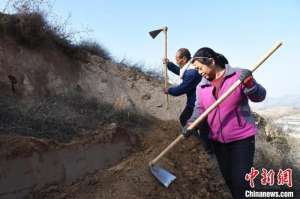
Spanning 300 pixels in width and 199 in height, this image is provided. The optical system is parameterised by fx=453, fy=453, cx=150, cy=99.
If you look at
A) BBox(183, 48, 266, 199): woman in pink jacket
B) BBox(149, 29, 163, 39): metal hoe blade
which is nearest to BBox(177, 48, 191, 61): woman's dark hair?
BBox(149, 29, 163, 39): metal hoe blade

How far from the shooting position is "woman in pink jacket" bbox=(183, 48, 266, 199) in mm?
4078

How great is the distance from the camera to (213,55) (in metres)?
4.32

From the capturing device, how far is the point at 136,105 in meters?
10.5

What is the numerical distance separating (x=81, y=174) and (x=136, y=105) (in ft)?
15.9

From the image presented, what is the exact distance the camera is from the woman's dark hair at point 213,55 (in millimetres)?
4316

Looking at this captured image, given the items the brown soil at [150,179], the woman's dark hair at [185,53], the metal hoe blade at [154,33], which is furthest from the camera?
the metal hoe blade at [154,33]

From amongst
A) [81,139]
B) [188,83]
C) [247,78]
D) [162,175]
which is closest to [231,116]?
[247,78]

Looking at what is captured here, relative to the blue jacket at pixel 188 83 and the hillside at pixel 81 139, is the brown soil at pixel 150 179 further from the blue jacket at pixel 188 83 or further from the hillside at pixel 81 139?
the blue jacket at pixel 188 83

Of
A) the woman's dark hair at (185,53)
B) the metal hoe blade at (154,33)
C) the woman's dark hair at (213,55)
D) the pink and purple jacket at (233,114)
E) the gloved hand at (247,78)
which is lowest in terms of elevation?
the pink and purple jacket at (233,114)

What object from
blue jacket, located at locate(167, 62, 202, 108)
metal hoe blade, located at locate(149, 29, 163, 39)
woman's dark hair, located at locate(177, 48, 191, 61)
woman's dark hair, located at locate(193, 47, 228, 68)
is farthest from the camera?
metal hoe blade, located at locate(149, 29, 163, 39)

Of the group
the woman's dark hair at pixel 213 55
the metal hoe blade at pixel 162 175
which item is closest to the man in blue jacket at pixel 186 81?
the metal hoe blade at pixel 162 175

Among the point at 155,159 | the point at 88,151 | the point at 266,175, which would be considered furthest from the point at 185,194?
the point at 88,151

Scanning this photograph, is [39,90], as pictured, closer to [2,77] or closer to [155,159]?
[2,77]

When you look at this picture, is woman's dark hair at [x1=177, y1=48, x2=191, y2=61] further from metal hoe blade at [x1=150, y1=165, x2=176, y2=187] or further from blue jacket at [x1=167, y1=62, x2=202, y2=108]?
metal hoe blade at [x1=150, y1=165, x2=176, y2=187]
